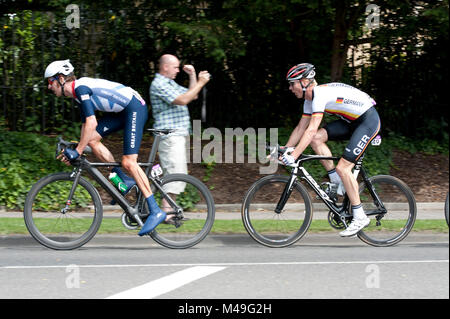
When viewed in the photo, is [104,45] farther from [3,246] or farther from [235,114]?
[3,246]

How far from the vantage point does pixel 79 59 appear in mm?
12742

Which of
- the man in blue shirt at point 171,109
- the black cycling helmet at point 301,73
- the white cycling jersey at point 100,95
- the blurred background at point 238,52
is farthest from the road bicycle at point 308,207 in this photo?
the blurred background at point 238,52

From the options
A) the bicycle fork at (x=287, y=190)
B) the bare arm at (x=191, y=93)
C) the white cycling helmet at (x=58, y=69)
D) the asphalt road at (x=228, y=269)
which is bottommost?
the asphalt road at (x=228, y=269)

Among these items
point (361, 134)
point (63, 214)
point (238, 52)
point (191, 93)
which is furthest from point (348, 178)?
point (238, 52)

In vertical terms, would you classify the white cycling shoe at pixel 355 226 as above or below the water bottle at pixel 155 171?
below

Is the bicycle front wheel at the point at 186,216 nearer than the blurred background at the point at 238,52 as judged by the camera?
Yes

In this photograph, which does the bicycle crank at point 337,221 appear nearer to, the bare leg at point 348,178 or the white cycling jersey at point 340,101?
the bare leg at point 348,178

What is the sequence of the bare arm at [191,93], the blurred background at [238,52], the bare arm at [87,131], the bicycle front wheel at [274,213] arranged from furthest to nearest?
the blurred background at [238,52] < the bare arm at [191,93] < the bicycle front wheel at [274,213] < the bare arm at [87,131]

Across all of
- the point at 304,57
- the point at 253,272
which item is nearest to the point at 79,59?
the point at 304,57

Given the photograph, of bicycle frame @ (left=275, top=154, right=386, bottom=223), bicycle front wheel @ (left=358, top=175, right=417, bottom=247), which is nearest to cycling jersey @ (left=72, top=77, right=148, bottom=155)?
bicycle frame @ (left=275, top=154, right=386, bottom=223)

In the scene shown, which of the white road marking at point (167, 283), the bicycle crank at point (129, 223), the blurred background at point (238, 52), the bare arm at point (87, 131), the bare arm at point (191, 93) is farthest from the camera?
the blurred background at point (238, 52)

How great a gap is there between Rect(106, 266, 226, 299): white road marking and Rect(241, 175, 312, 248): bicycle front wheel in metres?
1.03

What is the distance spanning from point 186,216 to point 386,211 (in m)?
2.16

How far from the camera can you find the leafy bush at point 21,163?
33.7 ft
